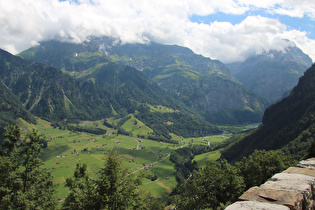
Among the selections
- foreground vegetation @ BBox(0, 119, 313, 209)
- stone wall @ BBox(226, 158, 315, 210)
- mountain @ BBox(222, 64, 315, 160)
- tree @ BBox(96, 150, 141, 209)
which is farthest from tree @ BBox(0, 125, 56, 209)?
mountain @ BBox(222, 64, 315, 160)

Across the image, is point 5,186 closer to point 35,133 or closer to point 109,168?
point 35,133

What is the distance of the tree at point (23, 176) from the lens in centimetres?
2972

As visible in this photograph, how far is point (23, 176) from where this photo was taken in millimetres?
32688

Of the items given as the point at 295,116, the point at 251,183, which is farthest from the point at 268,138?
the point at 251,183

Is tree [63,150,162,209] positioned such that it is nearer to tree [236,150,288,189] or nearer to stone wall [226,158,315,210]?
stone wall [226,158,315,210]

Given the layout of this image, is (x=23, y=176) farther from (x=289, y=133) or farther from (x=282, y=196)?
(x=289, y=133)

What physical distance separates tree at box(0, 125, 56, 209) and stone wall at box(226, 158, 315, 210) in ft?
103

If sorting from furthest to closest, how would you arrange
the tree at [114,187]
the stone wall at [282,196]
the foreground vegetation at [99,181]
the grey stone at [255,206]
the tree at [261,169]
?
the tree at [261,169], the foreground vegetation at [99,181], the tree at [114,187], the stone wall at [282,196], the grey stone at [255,206]

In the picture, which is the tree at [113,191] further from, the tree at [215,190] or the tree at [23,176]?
the tree at [215,190]

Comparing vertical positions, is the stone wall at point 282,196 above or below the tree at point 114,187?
above

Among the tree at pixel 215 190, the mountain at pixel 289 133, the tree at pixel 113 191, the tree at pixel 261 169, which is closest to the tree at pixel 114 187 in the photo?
the tree at pixel 113 191

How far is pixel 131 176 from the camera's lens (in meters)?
23.9

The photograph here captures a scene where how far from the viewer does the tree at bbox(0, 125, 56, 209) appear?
2972 centimetres

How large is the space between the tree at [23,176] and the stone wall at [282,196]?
31521 millimetres
